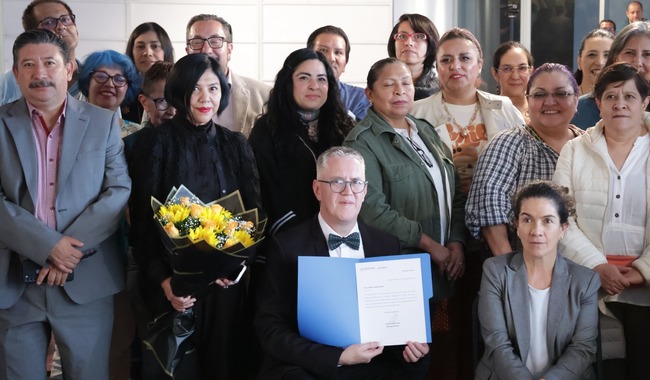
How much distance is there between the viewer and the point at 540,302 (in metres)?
3.32

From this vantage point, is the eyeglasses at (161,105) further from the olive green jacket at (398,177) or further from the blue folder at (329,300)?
the blue folder at (329,300)

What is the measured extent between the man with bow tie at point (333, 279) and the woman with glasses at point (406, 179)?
0.36 metres

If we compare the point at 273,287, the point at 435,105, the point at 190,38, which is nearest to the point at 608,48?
the point at 435,105

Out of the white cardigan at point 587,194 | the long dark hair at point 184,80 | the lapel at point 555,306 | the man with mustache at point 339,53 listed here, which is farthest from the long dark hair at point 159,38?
the lapel at point 555,306

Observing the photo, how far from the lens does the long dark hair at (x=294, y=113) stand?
3.86 metres

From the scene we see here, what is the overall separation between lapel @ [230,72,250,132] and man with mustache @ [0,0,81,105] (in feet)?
2.94

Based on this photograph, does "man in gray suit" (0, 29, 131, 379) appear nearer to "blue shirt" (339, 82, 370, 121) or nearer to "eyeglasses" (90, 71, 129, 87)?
"eyeglasses" (90, 71, 129, 87)

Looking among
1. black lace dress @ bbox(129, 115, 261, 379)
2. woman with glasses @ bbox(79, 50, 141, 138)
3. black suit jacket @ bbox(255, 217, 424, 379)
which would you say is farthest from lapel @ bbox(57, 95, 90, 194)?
black suit jacket @ bbox(255, 217, 424, 379)

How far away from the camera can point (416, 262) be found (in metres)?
3.13

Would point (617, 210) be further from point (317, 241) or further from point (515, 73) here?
point (515, 73)

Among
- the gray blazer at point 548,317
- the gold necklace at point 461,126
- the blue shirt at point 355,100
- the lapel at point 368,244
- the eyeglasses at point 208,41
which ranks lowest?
the gray blazer at point 548,317

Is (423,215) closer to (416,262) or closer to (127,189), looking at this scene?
(416,262)

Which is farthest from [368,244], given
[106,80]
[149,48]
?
[149,48]

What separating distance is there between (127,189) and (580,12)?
600 cm
